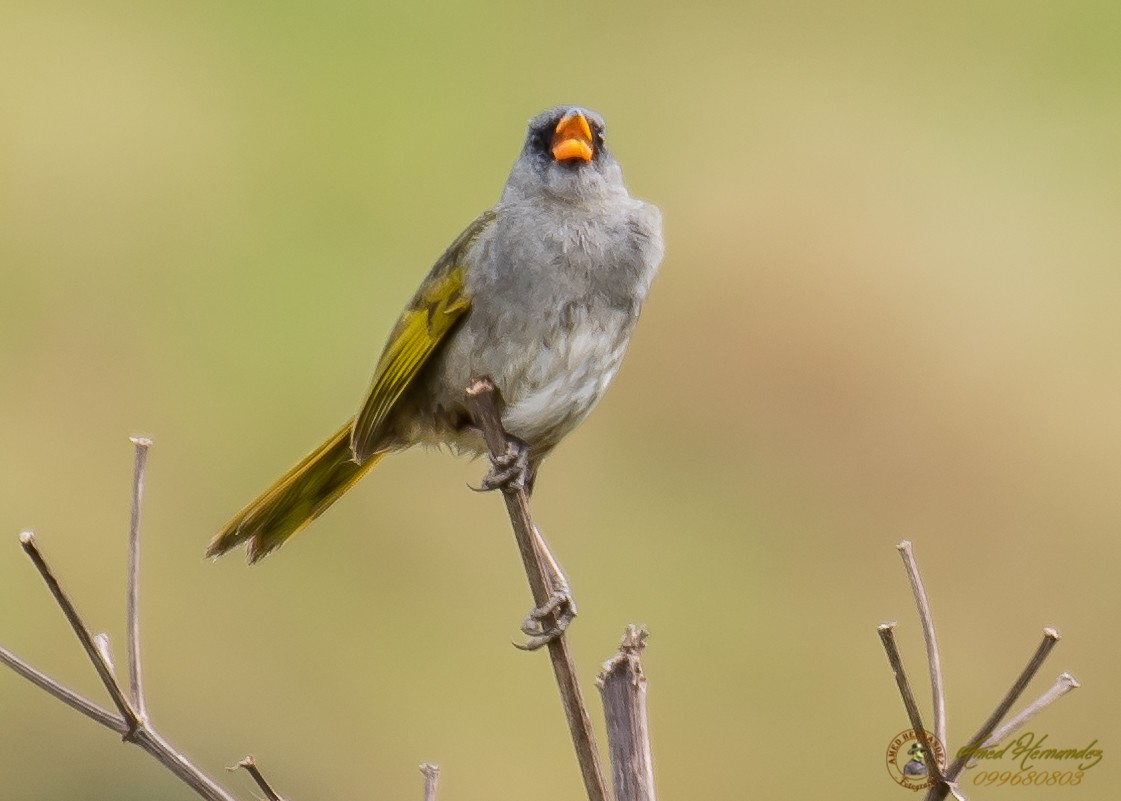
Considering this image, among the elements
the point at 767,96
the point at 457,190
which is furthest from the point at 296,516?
the point at 767,96

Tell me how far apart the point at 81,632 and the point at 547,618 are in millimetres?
708

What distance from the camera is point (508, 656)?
17.7 ft

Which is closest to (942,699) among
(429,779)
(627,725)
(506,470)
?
(627,725)

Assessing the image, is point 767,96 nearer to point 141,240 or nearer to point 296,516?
point 141,240

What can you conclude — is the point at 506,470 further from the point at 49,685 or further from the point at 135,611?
the point at 49,685

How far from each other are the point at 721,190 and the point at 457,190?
3.85 feet

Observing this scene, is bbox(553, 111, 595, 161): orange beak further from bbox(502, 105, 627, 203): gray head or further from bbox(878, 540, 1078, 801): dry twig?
bbox(878, 540, 1078, 801): dry twig

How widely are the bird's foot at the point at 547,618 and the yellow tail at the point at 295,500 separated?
677mm

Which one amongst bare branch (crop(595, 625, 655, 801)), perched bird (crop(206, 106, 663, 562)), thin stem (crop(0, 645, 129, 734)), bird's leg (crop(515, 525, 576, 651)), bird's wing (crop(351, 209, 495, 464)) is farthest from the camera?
bird's wing (crop(351, 209, 495, 464))

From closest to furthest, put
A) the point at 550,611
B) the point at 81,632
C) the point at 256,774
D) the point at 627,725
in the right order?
the point at 81,632, the point at 256,774, the point at 627,725, the point at 550,611

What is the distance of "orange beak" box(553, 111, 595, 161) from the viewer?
10.4 feet

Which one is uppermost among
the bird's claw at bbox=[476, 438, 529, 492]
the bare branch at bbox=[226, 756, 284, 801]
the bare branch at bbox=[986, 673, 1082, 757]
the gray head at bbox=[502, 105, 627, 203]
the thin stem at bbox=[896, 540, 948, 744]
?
the gray head at bbox=[502, 105, 627, 203]

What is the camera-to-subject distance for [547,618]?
210cm

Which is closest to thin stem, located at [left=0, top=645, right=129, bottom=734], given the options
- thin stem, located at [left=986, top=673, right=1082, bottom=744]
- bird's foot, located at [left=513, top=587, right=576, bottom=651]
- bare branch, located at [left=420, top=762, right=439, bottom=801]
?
bare branch, located at [left=420, top=762, right=439, bottom=801]
